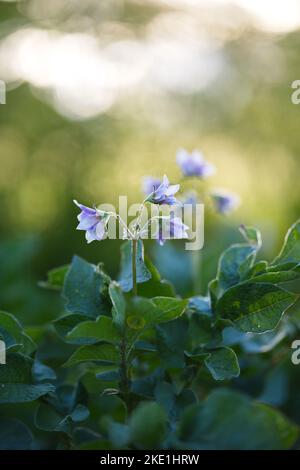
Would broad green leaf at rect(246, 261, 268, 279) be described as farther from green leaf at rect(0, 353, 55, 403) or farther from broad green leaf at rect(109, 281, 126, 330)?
green leaf at rect(0, 353, 55, 403)

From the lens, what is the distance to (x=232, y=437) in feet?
2.43

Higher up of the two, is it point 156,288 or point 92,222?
point 92,222

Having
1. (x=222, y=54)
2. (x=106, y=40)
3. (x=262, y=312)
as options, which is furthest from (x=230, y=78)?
(x=262, y=312)

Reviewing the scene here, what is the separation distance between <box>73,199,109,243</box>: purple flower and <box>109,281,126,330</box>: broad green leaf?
15cm

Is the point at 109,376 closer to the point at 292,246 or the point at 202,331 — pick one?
the point at 202,331

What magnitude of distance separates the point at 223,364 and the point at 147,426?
199 millimetres

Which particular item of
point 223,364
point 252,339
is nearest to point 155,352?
point 223,364

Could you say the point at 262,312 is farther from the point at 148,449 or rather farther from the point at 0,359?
the point at 0,359

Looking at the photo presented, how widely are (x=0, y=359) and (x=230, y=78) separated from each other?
4.10 metres

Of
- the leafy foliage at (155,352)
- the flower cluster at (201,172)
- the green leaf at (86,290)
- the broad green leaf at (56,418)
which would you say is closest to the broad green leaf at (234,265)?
the leafy foliage at (155,352)

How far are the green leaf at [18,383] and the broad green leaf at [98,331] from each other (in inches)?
3.6

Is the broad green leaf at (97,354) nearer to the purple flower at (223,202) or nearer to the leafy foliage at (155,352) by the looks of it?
the leafy foliage at (155,352)

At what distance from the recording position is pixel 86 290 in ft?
3.29

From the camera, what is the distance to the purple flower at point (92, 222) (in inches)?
38.0
